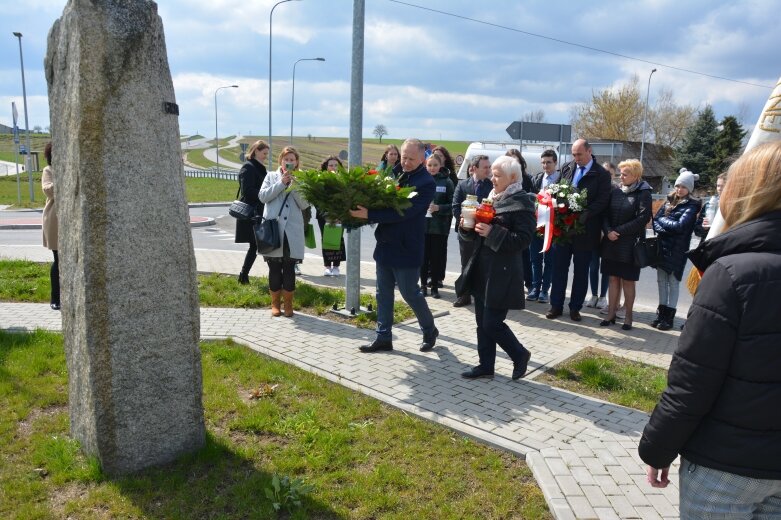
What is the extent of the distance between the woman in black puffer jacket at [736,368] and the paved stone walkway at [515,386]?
1384mm

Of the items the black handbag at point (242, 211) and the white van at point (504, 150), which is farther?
the white van at point (504, 150)

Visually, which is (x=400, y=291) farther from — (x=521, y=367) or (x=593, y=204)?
(x=593, y=204)

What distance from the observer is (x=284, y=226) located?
7.22m

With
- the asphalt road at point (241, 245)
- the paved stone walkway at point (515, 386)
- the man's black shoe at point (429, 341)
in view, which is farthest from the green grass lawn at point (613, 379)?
the asphalt road at point (241, 245)

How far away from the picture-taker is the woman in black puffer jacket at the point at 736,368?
1.95 metres

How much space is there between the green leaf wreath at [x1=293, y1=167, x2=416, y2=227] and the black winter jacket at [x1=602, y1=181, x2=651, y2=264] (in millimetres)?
3059

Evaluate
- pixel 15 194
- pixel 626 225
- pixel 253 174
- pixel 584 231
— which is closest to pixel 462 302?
pixel 584 231

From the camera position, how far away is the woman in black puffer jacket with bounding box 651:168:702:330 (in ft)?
24.3

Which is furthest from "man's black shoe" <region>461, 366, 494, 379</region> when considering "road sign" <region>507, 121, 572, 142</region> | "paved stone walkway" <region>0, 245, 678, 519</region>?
"road sign" <region>507, 121, 572, 142</region>

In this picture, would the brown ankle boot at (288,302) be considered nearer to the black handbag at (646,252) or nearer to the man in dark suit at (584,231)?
the man in dark suit at (584,231)

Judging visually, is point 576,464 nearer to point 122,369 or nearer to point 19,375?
point 122,369

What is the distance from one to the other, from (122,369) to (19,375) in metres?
2.35

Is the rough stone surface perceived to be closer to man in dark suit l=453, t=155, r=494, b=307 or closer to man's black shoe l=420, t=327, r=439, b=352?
man's black shoe l=420, t=327, r=439, b=352

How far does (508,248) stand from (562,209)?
8.35ft
